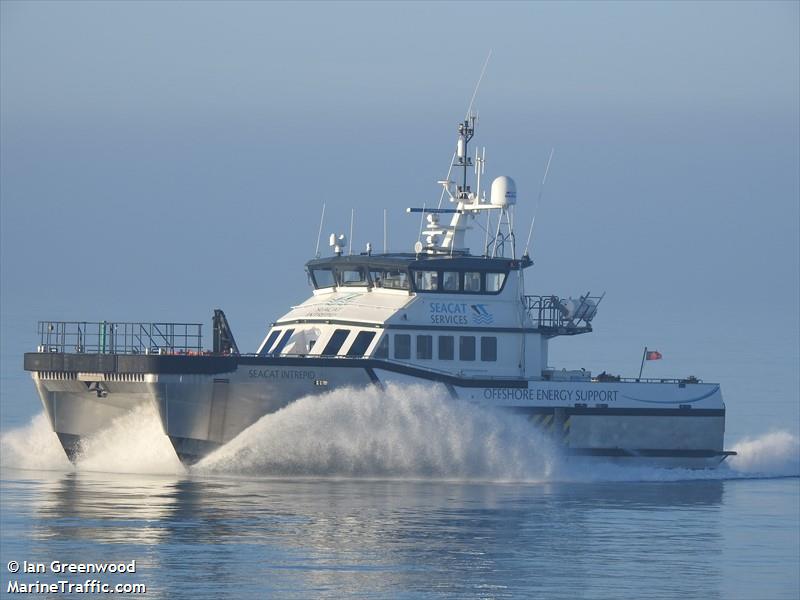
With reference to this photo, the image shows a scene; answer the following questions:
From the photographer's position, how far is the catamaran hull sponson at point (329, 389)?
3197 centimetres

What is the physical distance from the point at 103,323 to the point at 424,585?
12988mm

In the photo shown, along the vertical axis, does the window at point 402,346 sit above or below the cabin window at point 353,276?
below

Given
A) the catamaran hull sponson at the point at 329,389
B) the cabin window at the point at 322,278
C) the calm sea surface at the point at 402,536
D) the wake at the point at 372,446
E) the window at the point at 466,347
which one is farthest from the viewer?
the cabin window at the point at 322,278

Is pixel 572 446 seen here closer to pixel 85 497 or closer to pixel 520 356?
pixel 520 356

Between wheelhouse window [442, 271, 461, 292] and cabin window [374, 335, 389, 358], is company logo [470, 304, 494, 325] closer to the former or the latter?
wheelhouse window [442, 271, 461, 292]

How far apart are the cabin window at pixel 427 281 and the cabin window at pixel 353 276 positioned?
131 centimetres

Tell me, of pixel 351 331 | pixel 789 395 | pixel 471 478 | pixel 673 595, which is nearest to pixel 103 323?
pixel 351 331

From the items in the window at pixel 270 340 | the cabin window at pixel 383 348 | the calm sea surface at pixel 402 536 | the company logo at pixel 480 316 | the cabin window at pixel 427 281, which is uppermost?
the cabin window at pixel 427 281

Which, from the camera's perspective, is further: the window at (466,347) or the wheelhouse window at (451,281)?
the wheelhouse window at (451,281)

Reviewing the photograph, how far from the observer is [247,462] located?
3225 cm

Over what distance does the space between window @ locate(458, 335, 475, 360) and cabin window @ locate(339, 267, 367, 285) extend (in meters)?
2.31

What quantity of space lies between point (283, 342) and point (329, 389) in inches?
128

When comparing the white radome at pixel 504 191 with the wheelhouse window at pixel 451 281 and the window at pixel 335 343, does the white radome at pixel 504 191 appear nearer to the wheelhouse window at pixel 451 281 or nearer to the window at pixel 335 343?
the wheelhouse window at pixel 451 281

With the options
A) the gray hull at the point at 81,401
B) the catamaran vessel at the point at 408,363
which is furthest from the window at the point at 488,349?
the gray hull at the point at 81,401
